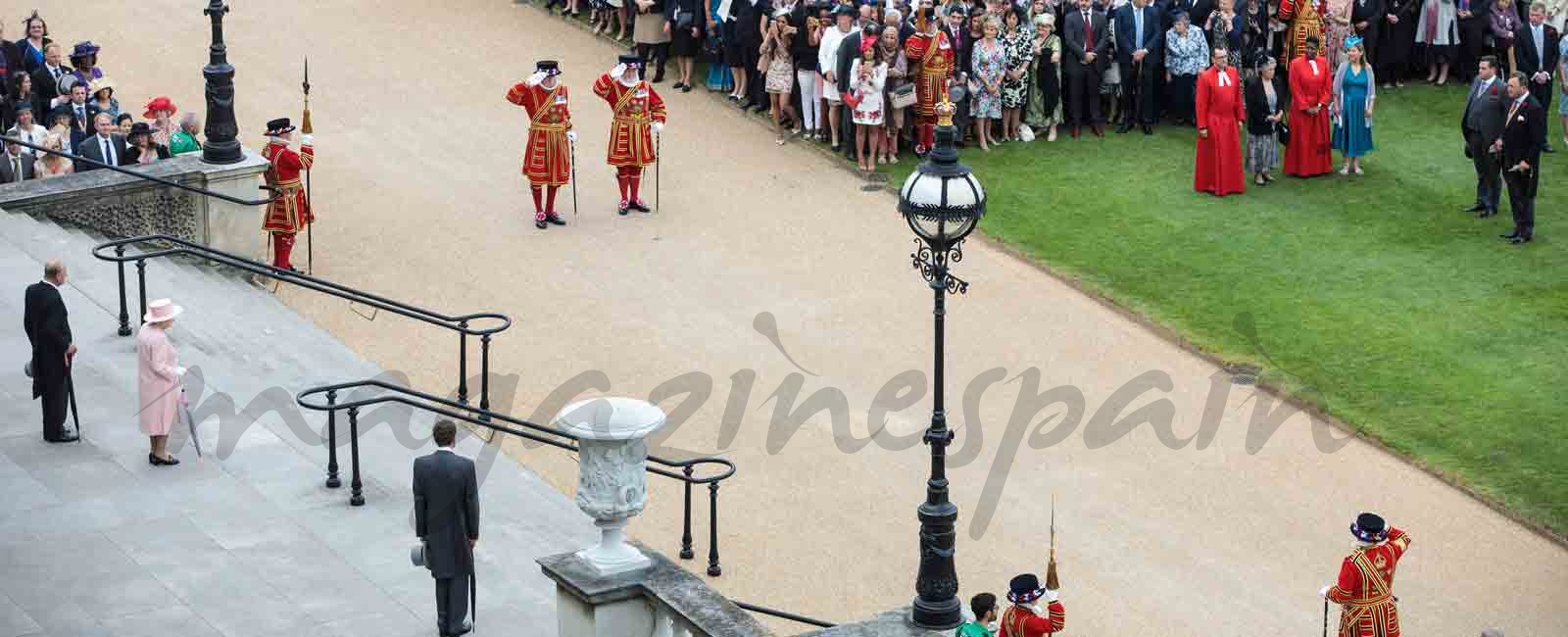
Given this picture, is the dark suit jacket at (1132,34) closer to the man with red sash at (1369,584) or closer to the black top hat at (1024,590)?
the man with red sash at (1369,584)

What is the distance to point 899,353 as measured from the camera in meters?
20.8

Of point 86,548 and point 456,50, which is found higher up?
point 456,50

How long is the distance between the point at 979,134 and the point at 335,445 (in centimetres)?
1114

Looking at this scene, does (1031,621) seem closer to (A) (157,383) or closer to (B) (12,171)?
(A) (157,383)

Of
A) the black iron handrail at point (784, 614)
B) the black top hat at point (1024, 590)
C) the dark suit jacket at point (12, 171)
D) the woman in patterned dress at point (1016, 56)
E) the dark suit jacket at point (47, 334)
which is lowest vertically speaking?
the black iron handrail at point (784, 614)

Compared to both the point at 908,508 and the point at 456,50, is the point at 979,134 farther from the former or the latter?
the point at 908,508

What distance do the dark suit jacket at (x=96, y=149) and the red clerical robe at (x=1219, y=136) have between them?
398 inches

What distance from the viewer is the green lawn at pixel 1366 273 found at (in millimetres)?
19594

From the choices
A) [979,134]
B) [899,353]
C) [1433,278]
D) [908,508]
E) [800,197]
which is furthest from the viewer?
[979,134]

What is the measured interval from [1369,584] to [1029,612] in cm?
226

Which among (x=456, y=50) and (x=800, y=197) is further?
(x=456, y=50)

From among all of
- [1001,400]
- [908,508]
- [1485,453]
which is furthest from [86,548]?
[1485,453]

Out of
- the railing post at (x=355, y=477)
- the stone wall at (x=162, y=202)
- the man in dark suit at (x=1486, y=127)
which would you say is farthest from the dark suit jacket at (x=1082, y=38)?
the railing post at (x=355, y=477)

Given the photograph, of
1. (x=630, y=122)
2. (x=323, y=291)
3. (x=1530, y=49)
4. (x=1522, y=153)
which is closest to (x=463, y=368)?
(x=323, y=291)
